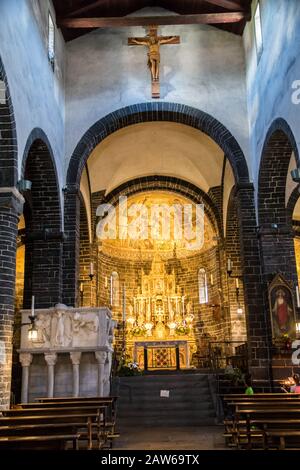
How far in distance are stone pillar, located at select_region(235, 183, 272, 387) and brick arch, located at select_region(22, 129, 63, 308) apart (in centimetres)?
546

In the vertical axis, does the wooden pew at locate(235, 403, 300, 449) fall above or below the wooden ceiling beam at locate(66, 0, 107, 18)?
below

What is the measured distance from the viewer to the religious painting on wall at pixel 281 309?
14289 millimetres

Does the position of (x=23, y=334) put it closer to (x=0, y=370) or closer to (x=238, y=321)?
(x=0, y=370)

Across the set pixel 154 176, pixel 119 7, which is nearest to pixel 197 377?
pixel 154 176

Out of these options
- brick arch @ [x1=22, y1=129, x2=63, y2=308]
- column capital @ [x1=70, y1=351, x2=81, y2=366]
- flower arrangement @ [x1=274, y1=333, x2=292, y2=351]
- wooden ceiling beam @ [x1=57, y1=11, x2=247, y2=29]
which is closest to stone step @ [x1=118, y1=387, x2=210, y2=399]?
flower arrangement @ [x1=274, y1=333, x2=292, y2=351]

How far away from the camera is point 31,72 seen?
512 inches

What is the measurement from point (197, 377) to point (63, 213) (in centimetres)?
625

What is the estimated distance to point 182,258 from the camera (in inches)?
980

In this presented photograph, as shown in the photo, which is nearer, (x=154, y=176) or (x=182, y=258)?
(x=154, y=176)

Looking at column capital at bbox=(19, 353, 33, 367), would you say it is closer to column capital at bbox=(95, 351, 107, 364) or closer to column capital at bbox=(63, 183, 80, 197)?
column capital at bbox=(95, 351, 107, 364)

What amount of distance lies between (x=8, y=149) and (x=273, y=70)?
7.09m

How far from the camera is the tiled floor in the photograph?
8.76 m

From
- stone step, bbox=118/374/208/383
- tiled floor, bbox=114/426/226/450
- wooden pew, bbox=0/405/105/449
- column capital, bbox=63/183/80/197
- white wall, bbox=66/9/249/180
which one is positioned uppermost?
white wall, bbox=66/9/249/180

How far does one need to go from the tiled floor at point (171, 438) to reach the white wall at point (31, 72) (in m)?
6.28
